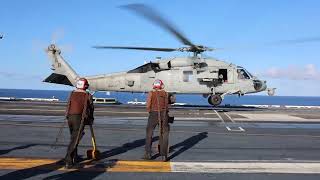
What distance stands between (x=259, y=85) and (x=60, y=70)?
15149 millimetres

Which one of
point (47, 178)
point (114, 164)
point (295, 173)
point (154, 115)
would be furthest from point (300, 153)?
point (47, 178)

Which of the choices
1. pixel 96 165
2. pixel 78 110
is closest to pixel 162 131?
pixel 96 165

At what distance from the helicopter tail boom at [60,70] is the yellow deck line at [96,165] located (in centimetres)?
2780

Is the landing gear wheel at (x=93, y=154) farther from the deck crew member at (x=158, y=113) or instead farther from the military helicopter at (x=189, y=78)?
the military helicopter at (x=189, y=78)

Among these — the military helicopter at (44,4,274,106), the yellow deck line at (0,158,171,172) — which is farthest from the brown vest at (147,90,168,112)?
the military helicopter at (44,4,274,106)

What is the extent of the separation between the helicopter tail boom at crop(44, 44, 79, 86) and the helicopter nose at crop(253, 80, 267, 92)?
1354cm

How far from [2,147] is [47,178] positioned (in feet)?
13.3

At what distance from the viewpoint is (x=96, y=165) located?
9.87 metres

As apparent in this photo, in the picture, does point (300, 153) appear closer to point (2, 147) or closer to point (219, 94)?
point (2, 147)

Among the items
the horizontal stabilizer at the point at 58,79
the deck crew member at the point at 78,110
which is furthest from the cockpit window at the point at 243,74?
the deck crew member at the point at 78,110

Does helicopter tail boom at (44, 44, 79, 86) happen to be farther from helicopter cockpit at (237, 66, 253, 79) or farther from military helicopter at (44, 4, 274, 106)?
helicopter cockpit at (237, 66, 253, 79)

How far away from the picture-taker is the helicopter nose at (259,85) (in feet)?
112

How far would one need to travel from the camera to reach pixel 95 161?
10.4 m

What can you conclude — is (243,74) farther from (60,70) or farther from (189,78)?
(60,70)
